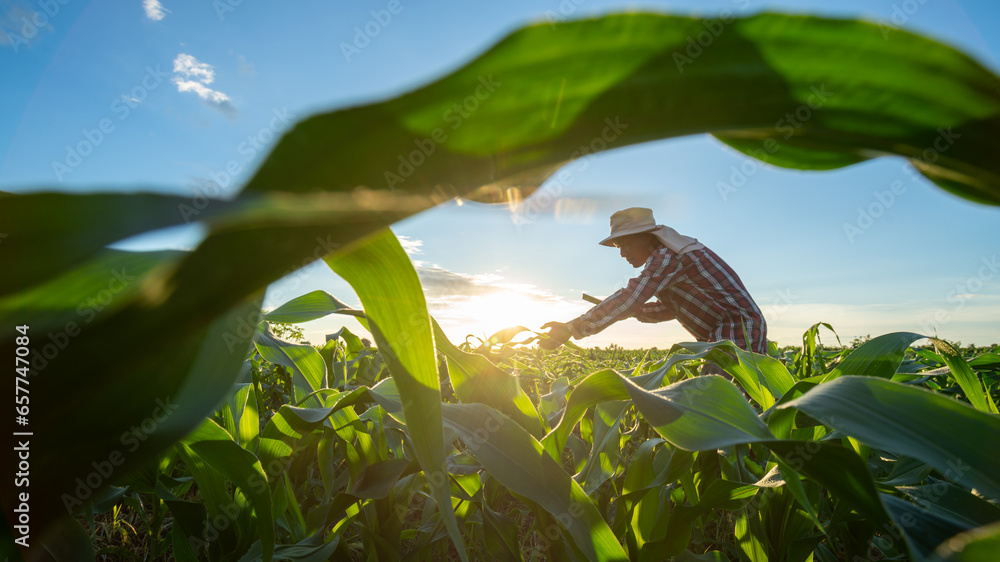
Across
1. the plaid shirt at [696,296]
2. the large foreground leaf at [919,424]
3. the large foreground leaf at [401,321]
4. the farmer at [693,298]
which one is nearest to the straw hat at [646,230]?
the farmer at [693,298]

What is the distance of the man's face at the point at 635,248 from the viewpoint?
4.66 metres

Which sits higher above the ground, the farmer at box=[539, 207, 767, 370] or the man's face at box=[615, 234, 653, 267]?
the man's face at box=[615, 234, 653, 267]

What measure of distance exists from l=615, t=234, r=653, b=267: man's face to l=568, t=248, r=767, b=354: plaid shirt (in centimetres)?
64

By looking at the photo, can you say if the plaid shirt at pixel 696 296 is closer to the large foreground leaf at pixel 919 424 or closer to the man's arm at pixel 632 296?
the man's arm at pixel 632 296

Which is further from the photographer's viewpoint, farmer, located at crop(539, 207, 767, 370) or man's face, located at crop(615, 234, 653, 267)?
man's face, located at crop(615, 234, 653, 267)

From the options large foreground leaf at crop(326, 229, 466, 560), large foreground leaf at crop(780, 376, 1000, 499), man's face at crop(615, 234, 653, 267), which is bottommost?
large foreground leaf at crop(780, 376, 1000, 499)

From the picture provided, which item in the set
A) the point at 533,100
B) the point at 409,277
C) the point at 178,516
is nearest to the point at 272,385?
the point at 178,516

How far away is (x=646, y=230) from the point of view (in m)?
4.41

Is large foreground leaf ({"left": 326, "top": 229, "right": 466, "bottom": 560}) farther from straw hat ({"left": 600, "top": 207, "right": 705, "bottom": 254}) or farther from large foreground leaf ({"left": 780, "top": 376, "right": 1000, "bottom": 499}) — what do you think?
straw hat ({"left": 600, "top": 207, "right": 705, "bottom": 254})

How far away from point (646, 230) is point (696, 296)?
0.81 meters

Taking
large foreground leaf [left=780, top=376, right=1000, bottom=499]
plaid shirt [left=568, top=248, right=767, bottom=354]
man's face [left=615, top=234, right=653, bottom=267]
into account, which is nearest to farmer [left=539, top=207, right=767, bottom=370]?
plaid shirt [left=568, top=248, right=767, bottom=354]

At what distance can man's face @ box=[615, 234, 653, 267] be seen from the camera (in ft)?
15.3

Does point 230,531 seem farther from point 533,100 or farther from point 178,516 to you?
point 533,100

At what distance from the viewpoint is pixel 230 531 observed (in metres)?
0.95
